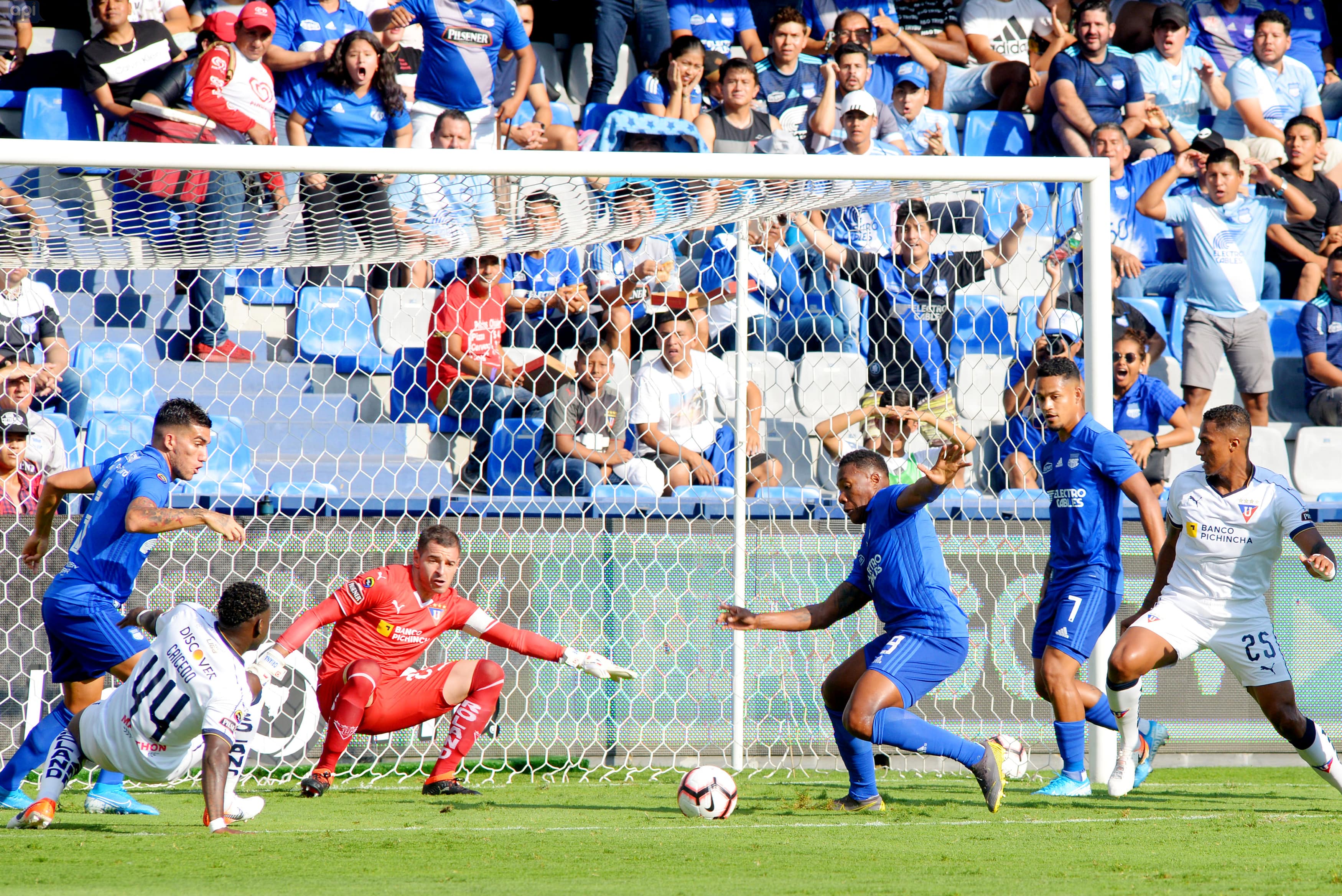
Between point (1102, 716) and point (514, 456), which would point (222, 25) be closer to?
point (514, 456)

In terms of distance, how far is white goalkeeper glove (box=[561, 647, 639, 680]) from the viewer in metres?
6.00

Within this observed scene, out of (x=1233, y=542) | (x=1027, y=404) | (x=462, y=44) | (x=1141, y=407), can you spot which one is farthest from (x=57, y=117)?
(x=1233, y=542)

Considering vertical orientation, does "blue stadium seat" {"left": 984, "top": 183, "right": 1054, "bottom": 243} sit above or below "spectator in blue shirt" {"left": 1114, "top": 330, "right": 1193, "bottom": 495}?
above

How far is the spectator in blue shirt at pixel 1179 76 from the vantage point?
1241cm

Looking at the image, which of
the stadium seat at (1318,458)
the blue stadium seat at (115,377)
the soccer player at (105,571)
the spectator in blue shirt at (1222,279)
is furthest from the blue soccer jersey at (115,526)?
the stadium seat at (1318,458)

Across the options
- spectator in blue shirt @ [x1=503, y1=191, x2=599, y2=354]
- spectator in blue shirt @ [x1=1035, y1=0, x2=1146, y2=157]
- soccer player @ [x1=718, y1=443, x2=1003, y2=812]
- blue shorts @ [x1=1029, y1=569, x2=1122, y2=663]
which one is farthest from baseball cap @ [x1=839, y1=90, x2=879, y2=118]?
soccer player @ [x1=718, y1=443, x2=1003, y2=812]

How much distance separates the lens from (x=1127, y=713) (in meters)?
6.71

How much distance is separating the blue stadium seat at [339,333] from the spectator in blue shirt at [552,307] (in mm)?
889

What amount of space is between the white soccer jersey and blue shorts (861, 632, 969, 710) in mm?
1279

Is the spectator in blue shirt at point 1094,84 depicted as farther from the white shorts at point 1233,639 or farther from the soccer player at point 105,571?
the soccer player at point 105,571

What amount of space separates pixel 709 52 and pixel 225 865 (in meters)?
9.10

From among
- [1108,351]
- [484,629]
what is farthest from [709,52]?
[484,629]

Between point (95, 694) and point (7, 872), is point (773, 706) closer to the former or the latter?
point (95, 694)

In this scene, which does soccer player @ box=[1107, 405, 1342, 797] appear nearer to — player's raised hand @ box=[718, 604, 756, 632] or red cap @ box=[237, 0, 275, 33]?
player's raised hand @ box=[718, 604, 756, 632]
